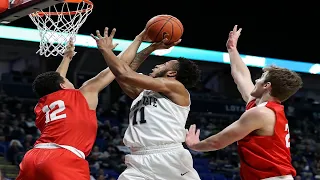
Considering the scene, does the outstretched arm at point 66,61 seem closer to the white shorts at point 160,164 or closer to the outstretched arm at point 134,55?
the outstretched arm at point 134,55

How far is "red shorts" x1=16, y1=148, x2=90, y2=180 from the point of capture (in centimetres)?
411

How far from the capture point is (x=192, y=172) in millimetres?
4180

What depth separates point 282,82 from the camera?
3725 millimetres

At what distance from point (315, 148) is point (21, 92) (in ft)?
25.3

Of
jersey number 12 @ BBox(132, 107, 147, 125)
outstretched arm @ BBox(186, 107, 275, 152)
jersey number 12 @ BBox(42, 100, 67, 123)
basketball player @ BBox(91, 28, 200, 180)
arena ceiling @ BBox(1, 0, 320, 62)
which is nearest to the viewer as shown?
outstretched arm @ BBox(186, 107, 275, 152)

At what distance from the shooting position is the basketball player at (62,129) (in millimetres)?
4148

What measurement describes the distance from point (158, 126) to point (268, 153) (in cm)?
88

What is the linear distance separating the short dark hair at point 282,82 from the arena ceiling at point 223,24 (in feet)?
27.3

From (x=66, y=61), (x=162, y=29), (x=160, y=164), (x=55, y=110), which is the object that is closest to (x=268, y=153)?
(x=160, y=164)

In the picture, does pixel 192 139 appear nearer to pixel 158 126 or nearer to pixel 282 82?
pixel 158 126

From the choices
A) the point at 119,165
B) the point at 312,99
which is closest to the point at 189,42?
the point at 119,165

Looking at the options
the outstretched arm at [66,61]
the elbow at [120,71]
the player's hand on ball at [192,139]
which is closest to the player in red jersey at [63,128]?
the outstretched arm at [66,61]

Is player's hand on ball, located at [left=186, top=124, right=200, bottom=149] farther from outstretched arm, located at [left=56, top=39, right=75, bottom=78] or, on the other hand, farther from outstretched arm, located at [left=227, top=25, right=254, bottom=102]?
outstretched arm, located at [left=56, top=39, right=75, bottom=78]

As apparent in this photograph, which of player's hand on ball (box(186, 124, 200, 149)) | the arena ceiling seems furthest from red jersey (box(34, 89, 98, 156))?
the arena ceiling
